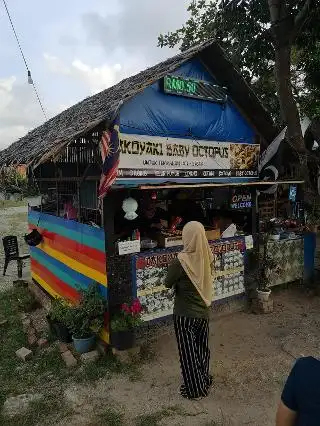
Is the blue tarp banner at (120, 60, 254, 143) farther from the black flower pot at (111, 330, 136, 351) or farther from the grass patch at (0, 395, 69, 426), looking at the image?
the grass patch at (0, 395, 69, 426)

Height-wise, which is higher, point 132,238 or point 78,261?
point 132,238

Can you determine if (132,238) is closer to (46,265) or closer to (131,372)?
(131,372)

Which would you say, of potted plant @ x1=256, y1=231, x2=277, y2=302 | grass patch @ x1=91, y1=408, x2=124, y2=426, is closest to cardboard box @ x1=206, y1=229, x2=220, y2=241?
potted plant @ x1=256, y1=231, x2=277, y2=302

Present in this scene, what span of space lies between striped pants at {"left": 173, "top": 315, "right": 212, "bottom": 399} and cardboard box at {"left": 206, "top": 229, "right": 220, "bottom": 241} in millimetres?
2625

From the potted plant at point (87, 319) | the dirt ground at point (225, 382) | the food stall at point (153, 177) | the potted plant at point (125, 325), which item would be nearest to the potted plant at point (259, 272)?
the food stall at point (153, 177)

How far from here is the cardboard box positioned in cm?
730

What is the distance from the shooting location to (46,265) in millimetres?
8992

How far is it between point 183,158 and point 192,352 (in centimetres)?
354

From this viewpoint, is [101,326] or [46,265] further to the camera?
[46,265]

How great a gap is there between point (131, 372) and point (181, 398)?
1.00m

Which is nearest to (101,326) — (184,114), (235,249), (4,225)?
(235,249)

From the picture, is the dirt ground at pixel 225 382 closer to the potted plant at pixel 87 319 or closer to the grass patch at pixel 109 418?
the grass patch at pixel 109 418

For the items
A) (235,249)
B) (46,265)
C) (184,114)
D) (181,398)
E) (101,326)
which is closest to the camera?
(181,398)

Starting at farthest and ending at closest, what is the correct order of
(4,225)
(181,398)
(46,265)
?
(4,225) < (46,265) < (181,398)
